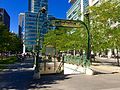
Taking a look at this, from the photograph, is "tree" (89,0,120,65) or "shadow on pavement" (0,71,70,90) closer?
"shadow on pavement" (0,71,70,90)

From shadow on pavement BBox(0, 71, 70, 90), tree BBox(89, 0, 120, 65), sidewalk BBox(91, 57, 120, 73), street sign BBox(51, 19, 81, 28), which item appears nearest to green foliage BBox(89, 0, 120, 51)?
tree BBox(89, 0, 120, 65)

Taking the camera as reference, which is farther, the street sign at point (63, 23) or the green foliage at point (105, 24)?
the green foliage at point (105, 24)

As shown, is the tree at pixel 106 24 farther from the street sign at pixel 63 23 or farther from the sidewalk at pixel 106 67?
the street sign at pixel 63 23

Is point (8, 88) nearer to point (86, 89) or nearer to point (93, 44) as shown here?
point (86, 89)

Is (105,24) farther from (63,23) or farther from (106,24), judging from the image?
(63,23)

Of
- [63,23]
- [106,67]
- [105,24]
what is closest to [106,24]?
[105,24]

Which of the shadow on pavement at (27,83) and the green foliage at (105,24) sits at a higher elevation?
the green foliage at (105,24)

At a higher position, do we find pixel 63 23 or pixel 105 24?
pixel 105 24

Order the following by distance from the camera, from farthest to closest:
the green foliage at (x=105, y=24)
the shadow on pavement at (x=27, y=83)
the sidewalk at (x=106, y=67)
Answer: the green foliage at (x=105, y=24) → the sidewalk at (x=106, y=67) → the shadow on pavement at (x=27, y=83)

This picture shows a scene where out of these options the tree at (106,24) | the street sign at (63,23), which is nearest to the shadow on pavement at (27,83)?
the street sign at (63,23)

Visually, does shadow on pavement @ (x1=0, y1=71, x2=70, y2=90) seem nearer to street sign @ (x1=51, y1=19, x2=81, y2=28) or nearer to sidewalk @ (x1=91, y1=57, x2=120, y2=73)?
street sign @ (x1=51, y1=19, x2=81, y2=28)

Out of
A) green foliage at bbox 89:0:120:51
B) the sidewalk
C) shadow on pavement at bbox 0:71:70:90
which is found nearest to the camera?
shadow on pavement at bbox 0:71:70:90

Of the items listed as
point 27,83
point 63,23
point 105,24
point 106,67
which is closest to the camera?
point 27,83

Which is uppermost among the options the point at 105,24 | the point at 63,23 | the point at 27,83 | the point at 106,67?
the point at 105,24
